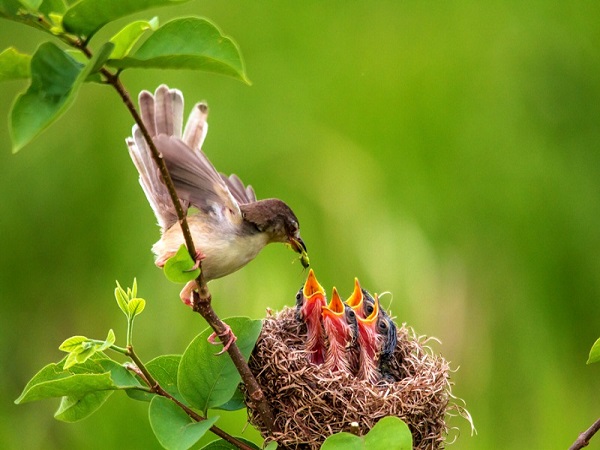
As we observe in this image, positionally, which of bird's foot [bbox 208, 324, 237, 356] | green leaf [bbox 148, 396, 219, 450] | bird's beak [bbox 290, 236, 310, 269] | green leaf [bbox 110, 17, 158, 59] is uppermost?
green leaf [bbox 110, 17, 158, 59]

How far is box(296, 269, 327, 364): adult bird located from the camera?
9.82 feet

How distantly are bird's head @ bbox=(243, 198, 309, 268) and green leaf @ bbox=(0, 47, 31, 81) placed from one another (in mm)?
1562

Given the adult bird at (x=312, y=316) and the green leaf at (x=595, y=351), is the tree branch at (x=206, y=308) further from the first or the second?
the green leaf at (x=595, y=351)

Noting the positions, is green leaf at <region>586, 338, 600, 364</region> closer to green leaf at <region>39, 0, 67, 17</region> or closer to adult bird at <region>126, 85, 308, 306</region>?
adult bird at <region>126, 85, 308, 306</region>

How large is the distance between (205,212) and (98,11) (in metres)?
1.47

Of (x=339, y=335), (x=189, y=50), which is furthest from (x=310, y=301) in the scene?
(x=189, y=50)

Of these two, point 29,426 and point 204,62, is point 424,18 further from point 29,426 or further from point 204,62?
point 204,62

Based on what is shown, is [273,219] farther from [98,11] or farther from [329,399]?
[98,11]

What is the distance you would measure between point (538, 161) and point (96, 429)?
3094mm

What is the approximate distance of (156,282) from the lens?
5449 millimetres

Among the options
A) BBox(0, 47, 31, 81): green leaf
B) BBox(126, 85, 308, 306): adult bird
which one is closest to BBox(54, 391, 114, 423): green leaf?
BBox(126, 85, 308, 306): adult bird

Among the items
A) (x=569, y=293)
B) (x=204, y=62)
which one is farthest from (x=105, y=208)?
(x=204, y=62)

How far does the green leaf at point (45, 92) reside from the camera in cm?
149

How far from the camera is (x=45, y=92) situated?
1562 mm
